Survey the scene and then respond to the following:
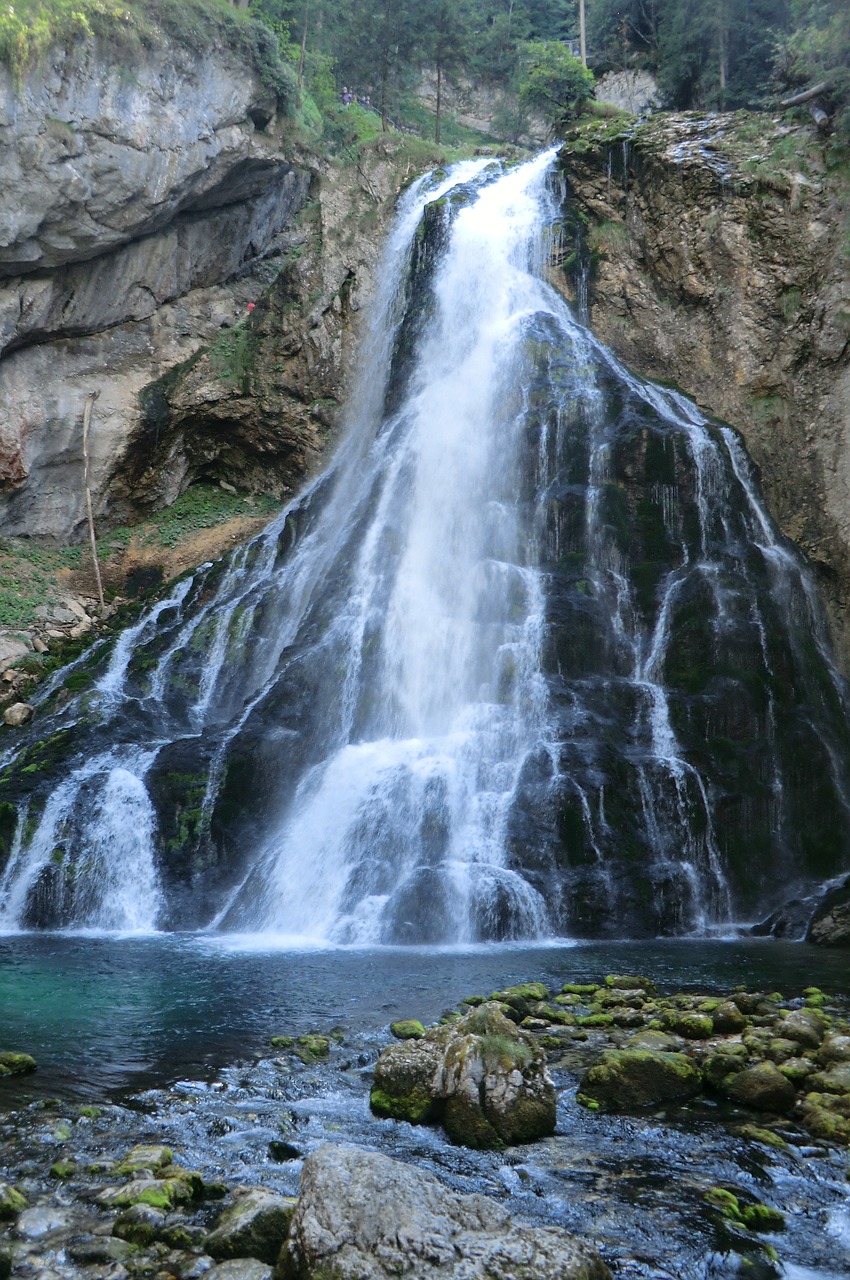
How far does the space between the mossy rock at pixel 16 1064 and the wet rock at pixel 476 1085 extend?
2.74m

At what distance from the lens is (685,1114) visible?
6629 millimetres

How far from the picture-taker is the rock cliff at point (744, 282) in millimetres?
21453

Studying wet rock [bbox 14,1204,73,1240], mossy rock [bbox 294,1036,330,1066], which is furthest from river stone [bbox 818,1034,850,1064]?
wet rock [bbox 14,1204,73,1240]

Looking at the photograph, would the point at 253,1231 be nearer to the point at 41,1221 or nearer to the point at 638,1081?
the point at 41,1221

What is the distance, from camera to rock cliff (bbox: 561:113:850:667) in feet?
70.4

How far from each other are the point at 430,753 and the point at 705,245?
15341 mm

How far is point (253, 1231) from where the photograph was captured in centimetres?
465

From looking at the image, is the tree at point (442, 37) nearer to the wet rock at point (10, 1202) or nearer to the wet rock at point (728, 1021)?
the wet rock at point (728, 1021)

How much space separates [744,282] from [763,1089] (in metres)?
20.9

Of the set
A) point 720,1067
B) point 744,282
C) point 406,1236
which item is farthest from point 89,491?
point 406,1236

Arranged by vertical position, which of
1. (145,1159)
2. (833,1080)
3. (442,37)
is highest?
(442,37)

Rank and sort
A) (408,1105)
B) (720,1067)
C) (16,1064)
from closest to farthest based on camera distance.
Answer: (408,1105), (720,1067), (16,1064)

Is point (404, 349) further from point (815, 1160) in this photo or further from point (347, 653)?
point (815, 1160)

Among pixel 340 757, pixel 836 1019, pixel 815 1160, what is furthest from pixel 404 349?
pixel 815 1160
